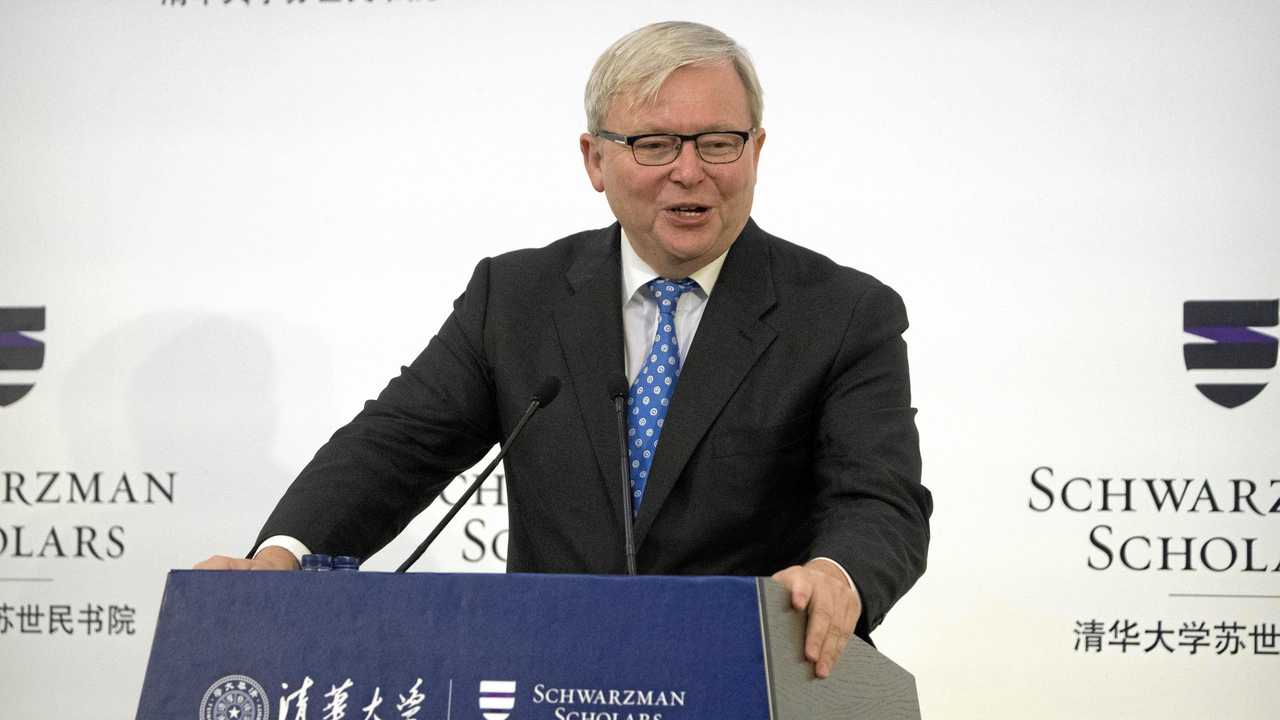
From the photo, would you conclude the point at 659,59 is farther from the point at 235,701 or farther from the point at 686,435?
the point at 235,701

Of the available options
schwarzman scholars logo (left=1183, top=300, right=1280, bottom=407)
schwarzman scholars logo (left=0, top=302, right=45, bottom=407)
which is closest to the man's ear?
schwarzman scholars logo (left=1183, top=300, right=1280, bottom=407)

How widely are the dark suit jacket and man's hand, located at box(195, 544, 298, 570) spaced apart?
82 millimetres

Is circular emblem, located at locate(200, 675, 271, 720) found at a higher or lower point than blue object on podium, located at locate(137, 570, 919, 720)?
lower

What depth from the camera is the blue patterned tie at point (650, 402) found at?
2.08 metres

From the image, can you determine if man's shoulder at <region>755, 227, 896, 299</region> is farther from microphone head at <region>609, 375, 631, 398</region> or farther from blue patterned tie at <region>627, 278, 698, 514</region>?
microphone head at <region>609, 375, 631, 398</region>

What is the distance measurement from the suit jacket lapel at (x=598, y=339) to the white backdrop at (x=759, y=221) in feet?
3.90

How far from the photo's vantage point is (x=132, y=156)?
3.66 meters

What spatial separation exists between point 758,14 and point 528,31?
0.60 metres

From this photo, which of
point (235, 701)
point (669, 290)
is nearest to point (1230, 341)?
point (669, 290)

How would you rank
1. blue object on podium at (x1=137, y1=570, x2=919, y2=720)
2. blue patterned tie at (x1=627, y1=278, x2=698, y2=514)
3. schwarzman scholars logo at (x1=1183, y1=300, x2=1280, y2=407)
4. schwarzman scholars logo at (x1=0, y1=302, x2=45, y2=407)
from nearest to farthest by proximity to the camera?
blue object on podium at (x1=137, y1=570, x2=919, y2=720) < blue patterned tie at (x1=627, y1=278, x2=698, y2=514) < schwarzman scholars logo at (x1=1183, y1=300, x2=1280, y2=407) < schwarzman scholars logo at (x1=0, y1=302, x2=45, y2=407)

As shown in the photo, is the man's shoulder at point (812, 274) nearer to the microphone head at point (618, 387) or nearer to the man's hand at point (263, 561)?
the microphone head at point (618, 387)

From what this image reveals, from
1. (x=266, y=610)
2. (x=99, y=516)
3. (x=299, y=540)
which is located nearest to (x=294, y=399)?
(x=99, y=516)

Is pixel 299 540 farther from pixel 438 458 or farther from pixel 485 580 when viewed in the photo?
pixel 485 580

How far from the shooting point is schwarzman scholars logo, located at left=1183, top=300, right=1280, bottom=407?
3.26 meters
